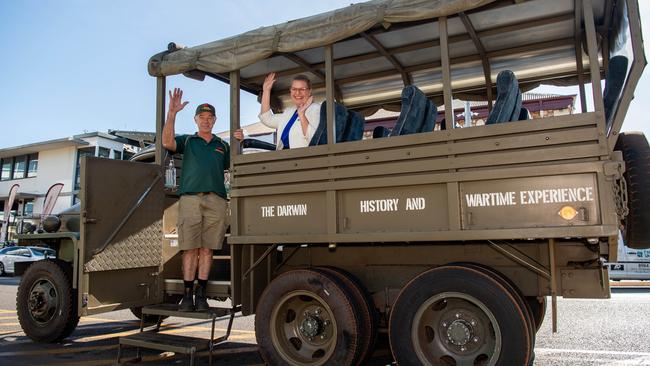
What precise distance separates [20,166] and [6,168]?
4.40ft

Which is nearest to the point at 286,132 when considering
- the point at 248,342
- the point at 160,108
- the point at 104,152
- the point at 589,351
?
the point at 160,108

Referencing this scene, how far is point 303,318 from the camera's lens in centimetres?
428

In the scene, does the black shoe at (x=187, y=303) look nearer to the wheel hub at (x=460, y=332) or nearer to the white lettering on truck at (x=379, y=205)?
the white lettering on truck at (x=379, y=205)

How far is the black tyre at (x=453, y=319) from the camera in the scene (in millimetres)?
3424

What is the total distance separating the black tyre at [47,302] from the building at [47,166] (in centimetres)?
2307

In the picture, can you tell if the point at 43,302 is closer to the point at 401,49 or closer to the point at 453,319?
the point at 453,319

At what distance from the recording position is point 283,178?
4332 millimetres

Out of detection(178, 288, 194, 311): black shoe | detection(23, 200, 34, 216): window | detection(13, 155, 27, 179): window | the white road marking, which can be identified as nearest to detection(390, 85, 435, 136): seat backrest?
detection(178, 288, 194, 311): black shoe

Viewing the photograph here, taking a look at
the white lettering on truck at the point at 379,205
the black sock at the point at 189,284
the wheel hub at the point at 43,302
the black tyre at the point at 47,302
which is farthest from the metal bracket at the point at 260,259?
the wheel hub at the point at 43,302

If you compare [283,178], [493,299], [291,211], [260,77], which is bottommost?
[493,299]

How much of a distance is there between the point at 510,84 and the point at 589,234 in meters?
1.41

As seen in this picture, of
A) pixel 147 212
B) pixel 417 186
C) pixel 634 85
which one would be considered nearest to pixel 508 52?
pixel 634 85

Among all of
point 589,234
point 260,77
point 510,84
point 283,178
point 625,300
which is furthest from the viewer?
point 625,300

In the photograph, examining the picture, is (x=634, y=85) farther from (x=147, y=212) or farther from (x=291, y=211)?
(x=147, y=212)
